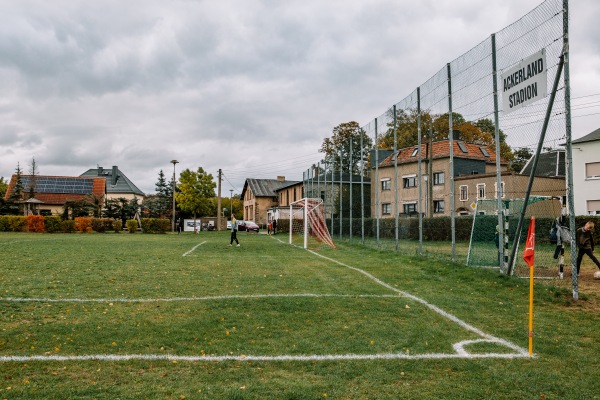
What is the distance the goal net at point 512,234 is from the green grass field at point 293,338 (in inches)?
62.6

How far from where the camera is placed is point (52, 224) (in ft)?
139

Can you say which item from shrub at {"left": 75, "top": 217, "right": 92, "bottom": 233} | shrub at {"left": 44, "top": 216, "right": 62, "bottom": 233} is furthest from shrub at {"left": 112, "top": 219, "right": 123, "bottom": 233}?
shrub at {"left": 44, "top": 216, "right": 62, "bottom": 233}

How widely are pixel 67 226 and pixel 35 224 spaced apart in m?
2.54

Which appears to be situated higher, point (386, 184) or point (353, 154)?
point (353, 154)

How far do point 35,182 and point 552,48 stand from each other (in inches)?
2907

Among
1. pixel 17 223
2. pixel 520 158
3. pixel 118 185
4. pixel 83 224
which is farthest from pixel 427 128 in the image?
pixel 118 185

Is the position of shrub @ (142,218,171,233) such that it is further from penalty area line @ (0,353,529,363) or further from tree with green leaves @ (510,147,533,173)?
penalty area line @ (0,353,529,363)

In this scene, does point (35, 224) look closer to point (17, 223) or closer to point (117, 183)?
point (17, 223)

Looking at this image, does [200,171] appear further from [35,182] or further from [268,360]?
[268,360]

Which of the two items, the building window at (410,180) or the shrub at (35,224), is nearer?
the building window at (410,180)

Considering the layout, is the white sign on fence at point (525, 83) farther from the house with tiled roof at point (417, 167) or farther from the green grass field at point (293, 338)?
the house with tiled roof at point (417, 167)

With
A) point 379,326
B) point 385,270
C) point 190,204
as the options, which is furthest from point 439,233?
point 190,204

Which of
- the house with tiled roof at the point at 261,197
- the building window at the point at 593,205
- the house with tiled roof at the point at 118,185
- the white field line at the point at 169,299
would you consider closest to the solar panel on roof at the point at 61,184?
the house with tiled roof at the point at 118,185

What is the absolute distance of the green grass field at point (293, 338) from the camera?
14.3 ft
